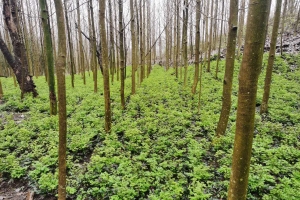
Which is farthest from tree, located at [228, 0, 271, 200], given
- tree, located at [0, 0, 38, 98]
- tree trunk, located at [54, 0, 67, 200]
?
→ tree, located at [0, 0, 38, 98]

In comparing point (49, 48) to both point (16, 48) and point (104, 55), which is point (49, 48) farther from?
point (16, 48)

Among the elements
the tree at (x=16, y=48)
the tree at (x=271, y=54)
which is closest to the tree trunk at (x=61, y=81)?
the tree at (x=271, y=54)

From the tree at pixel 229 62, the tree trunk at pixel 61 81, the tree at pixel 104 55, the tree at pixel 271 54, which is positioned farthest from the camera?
the tree at pixel 271 54

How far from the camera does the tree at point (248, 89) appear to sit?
65.4 inches

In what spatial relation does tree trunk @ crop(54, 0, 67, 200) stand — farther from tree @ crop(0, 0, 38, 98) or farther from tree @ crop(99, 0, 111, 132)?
tree @ crop(0, 0, 38, 98)

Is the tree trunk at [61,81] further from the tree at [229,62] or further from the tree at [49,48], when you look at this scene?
the tree at [229,62]

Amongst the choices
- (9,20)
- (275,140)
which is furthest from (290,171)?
(9,20)

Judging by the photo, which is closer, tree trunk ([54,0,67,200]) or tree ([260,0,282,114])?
tree trunk ([54,0,67,200])

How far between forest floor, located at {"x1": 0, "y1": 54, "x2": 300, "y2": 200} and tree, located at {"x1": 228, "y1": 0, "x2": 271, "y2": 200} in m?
2.09

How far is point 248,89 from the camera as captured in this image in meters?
1.79

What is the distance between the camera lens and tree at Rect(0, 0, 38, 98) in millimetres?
9094

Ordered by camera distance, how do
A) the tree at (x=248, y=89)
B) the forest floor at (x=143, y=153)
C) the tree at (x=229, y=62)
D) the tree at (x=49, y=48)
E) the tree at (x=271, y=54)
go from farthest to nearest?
the tree at (x=271, y=54) → the tree at (x=49, y=48) → the tree at (x=229, y=62) → the forest floor at (x=143, y=153) → the tree at (x=248, y=89)

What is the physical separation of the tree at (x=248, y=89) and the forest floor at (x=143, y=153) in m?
2.09

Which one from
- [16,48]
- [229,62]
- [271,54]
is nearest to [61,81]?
[229,62]
